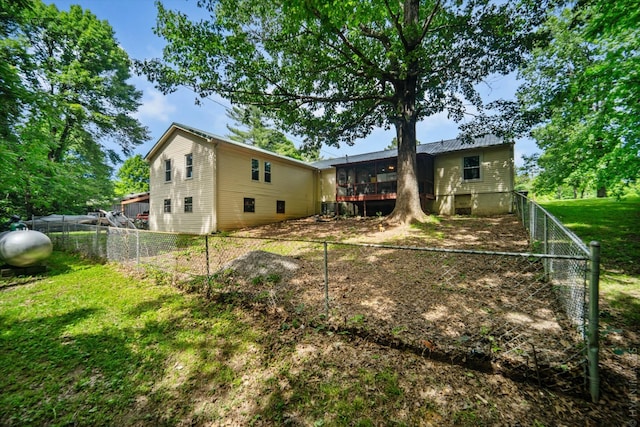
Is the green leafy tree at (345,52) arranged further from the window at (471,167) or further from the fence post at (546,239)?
the fence post at (546,239)

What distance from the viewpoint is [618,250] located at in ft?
19.0

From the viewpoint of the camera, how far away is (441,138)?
18.1 metres

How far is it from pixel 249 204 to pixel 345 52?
984 centimetres

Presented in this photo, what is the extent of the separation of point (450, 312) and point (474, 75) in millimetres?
11415

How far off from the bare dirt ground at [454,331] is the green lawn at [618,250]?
2.68 ft

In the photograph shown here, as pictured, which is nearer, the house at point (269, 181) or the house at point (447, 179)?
the house at point (269, 181)

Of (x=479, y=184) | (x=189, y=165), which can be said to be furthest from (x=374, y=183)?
(x=189, y=165)

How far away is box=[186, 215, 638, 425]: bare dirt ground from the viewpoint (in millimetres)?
2053

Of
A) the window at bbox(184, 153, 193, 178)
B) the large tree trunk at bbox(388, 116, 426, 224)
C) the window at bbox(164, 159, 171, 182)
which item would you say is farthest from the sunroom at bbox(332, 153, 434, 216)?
the window at bbox(164, 159, 171, 182)

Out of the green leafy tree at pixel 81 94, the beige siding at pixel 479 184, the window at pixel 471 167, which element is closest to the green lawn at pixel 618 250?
the beige siding at pixel 479 184

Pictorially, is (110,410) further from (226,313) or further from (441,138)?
(441,138)

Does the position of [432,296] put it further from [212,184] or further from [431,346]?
[212,184]

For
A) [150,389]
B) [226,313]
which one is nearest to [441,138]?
[226,313]

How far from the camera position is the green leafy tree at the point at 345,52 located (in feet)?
28.0
